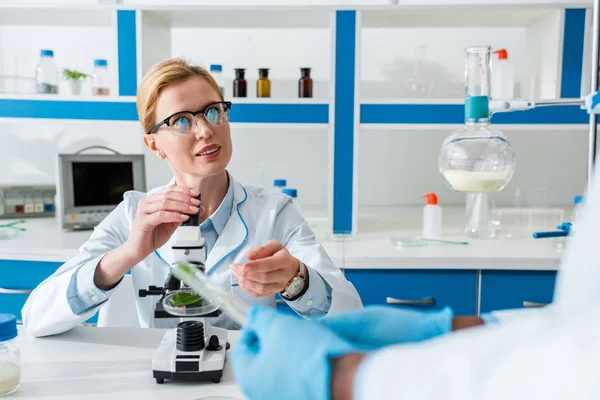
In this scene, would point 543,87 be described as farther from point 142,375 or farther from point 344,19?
point 142,375

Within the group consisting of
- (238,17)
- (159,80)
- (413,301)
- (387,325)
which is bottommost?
(413,301)

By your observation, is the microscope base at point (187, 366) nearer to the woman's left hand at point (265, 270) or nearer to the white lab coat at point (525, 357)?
the woman's left hand at point (265, 270)

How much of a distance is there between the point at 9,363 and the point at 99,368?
179 millimetres

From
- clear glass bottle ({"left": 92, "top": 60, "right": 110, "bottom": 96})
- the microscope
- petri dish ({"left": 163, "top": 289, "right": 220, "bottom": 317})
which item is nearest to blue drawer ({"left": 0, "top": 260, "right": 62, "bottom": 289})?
clear glass bottle ({"left": 92, "top": 60, "right": 110, "bottom": 96})

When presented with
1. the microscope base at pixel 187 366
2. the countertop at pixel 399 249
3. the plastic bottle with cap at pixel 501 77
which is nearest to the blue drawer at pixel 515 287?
the countertop at pixel 399 249

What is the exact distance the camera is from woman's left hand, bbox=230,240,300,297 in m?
1.20

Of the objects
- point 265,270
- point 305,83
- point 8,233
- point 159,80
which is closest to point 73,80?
point 8,233

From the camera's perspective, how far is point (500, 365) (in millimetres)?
403

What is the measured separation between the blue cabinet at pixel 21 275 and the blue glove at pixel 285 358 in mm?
1760

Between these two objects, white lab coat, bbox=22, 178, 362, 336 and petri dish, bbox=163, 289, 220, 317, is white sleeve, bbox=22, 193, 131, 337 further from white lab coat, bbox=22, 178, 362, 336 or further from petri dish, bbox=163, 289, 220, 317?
petri dish, bbox=163, 289, 220, 317

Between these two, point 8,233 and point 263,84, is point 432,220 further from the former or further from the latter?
point 8,233

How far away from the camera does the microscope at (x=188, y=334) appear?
101cm

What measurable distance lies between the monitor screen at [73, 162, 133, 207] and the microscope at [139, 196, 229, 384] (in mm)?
1515

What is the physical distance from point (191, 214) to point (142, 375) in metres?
0.33
